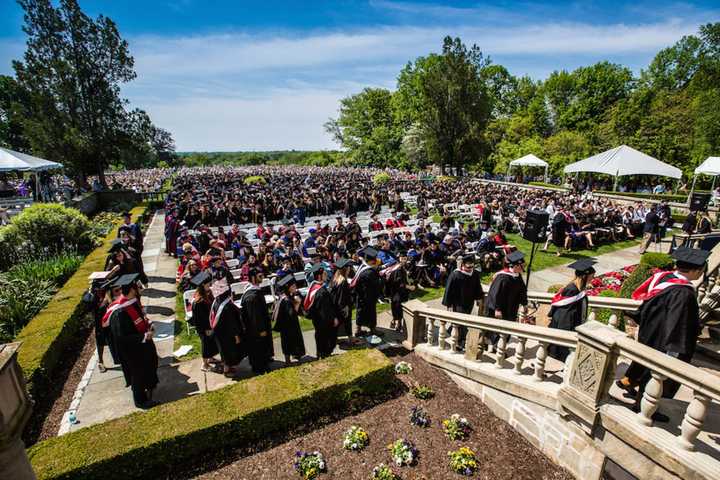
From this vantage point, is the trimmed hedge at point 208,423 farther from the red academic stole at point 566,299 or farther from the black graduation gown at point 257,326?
the red academic stole at point 566,299

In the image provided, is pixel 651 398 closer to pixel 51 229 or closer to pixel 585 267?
pixel 585 267

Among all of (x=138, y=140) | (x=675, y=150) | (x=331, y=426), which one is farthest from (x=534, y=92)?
(x=331, y=426)

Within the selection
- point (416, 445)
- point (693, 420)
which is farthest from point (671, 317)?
point (416, 445)

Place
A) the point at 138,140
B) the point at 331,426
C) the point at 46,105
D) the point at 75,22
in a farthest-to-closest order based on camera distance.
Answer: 1. the point at 138,140
2. the point at 75,22
3. the point at 46,105
4. the point at 331,426

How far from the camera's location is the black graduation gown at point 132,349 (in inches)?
201

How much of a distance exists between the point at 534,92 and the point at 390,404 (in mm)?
70062

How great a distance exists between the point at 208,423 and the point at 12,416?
2.14m

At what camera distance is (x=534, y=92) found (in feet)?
201

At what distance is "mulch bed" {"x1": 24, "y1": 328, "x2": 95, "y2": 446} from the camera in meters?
4.95

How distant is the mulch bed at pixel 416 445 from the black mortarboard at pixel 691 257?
284cm

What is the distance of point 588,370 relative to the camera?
12.0ft

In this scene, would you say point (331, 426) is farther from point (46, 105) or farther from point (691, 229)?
point (46, 105)

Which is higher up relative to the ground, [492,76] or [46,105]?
[492,76]

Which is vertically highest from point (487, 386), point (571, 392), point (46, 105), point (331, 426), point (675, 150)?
point (46, 105)
